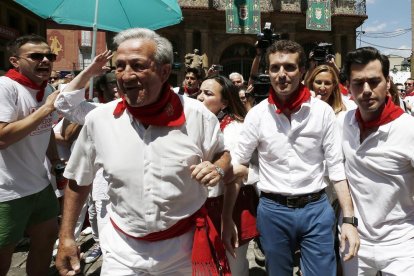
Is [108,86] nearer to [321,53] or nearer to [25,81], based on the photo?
[25,81]

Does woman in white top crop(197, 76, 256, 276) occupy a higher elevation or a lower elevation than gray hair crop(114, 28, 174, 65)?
lower

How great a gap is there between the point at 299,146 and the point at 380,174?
51 centimetres

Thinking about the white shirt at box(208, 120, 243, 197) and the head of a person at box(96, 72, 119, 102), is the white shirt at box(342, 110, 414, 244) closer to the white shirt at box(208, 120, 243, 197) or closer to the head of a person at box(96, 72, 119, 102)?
Result: the white shirt at box(208, 120, 243, 197)

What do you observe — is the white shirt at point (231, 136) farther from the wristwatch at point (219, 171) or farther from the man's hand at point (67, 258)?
the man's hand at point (67, 258)

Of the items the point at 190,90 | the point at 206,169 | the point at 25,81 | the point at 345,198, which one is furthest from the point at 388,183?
the point at 190,90

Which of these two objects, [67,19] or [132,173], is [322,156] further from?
[67,19]

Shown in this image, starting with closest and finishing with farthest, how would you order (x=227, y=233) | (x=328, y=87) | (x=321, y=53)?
(x=227, y=233) → (x=328, y=87) → (x=321, y=53)

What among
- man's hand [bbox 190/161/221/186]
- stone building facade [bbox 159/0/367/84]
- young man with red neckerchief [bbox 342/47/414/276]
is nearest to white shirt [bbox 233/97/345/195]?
young man with red neckerchief [bbox 342/47/414/276]

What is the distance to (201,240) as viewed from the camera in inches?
75.5

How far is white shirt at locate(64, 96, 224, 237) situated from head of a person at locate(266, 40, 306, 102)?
29.8 inches

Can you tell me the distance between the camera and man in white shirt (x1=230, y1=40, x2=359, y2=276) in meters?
2.43

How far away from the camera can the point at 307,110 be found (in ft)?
8.20

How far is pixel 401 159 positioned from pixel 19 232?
264 centimetres

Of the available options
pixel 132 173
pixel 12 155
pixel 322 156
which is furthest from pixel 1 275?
pixel 322 156
